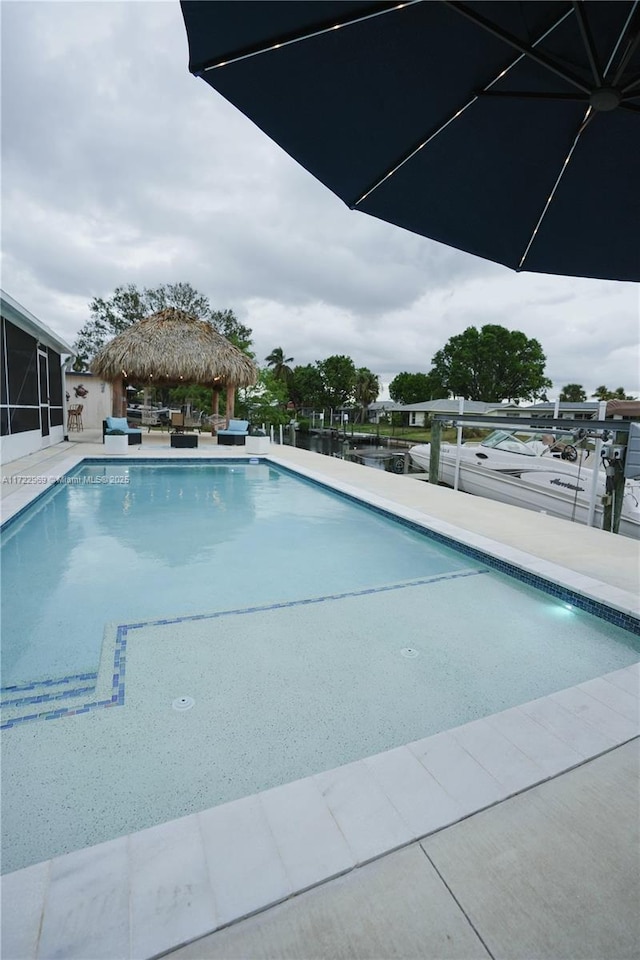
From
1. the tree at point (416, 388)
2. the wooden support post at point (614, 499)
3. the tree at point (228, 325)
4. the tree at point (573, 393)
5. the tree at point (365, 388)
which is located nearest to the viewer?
the wooden support post at point (614, 499)

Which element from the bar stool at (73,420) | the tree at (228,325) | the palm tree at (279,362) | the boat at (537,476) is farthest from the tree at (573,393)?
the bar stool at (73,420)

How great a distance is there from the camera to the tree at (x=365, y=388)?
159 feet

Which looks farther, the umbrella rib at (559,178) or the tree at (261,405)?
the tree at (261,405)

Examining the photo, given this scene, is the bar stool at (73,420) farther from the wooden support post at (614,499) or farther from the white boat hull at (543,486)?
the wooden support post at (614,499)

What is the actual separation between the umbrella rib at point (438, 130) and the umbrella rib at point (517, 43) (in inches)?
2.5

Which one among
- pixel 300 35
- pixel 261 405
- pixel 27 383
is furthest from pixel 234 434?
pixel 300 35

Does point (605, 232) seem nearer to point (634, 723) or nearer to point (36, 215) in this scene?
point (634, 723)

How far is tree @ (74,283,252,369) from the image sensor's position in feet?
89.2

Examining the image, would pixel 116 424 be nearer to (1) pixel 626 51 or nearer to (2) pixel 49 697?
(2) pixel 49 697

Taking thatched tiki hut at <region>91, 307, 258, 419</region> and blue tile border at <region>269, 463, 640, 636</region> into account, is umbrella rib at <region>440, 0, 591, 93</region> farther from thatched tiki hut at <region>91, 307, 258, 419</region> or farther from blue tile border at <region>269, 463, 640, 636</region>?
thatched tiki hut at <region>91, 307, 258, 419</region>

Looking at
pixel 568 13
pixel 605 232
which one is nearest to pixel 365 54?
pixel 568 13

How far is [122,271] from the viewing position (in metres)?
25.2

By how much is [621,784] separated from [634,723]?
434mm

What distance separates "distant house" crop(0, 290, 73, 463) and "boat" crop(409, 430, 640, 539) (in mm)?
8855
